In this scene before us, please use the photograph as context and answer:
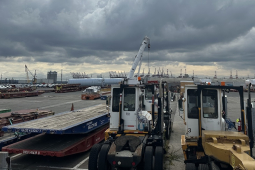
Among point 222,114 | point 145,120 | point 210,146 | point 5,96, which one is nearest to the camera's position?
point 210,146

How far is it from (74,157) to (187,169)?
18.4ft

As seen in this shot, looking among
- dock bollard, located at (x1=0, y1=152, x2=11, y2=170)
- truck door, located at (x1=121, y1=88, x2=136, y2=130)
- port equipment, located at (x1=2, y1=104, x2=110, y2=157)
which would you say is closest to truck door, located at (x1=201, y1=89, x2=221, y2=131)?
truck door, located at (x1=121, y1=88, x2=136, y2=130)

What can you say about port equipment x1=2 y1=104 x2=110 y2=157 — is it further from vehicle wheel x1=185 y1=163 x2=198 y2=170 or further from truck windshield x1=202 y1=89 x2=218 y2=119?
truck windshield x1=202 y1=89 x2=218 y2=119

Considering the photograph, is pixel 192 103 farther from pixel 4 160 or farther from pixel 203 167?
pixel 4 160

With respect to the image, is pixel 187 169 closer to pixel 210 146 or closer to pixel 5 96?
pixel 210 146

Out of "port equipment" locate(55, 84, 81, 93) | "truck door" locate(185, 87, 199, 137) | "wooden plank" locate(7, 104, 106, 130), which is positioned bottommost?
"wooden plank" locate(7, 104, 106, 130)

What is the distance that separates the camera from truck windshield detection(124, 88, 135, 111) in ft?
25.3

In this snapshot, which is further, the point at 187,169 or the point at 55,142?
the point at 55,142

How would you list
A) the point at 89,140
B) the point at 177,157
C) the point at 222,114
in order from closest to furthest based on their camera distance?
the point at 222,114
the point at 177,157
the point at 89,140

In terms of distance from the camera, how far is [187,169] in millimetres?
5363

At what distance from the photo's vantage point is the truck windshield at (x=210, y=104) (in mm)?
6402

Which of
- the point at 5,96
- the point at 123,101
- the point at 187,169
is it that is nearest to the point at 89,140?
the point at 123,101

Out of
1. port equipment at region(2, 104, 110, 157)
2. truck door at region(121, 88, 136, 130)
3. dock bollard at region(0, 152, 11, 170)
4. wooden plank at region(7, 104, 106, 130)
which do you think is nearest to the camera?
dock bollard at region(0, 152, 11, 170)

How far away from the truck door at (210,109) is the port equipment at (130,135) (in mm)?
1445
